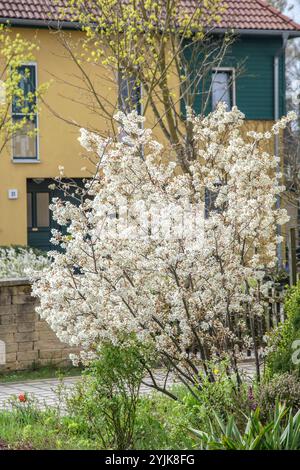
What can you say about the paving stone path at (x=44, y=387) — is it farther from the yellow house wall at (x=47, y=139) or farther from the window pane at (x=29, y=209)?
the window pane at (x=29, y=209)

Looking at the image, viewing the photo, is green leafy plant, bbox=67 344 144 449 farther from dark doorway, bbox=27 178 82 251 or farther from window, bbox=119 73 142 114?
dark doorway, bbox=27 178 82 251

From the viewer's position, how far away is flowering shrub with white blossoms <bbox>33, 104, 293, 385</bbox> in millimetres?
8453

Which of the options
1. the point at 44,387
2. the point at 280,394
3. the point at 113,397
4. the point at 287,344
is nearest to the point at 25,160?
the point at 44,387

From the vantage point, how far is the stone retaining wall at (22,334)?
1291 cm

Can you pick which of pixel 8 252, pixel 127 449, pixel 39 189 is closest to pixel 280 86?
pixel 39 189

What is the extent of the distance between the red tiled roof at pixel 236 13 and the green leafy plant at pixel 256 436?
19.5 m

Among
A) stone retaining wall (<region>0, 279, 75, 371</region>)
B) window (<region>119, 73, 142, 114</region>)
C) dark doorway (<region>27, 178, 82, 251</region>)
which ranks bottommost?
stone retaining wall (<region>0, 279, 75, 371</region>)

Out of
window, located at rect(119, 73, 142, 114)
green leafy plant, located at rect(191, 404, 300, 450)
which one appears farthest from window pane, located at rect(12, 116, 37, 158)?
green leafy plant, located at rect(191, 404, 300, 450)

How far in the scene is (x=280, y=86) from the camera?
96.3ft

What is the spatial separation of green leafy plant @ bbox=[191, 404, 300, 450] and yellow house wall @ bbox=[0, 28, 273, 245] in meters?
A: 19.3

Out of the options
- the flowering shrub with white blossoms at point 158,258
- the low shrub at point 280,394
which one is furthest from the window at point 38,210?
the low shrub at point 280,394

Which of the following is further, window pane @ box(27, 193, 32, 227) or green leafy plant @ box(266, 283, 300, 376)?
window pane @ box(27, 193, 32, 227)

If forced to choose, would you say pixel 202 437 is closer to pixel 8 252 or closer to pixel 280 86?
pixel 8 252

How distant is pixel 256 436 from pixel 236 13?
22.6m
